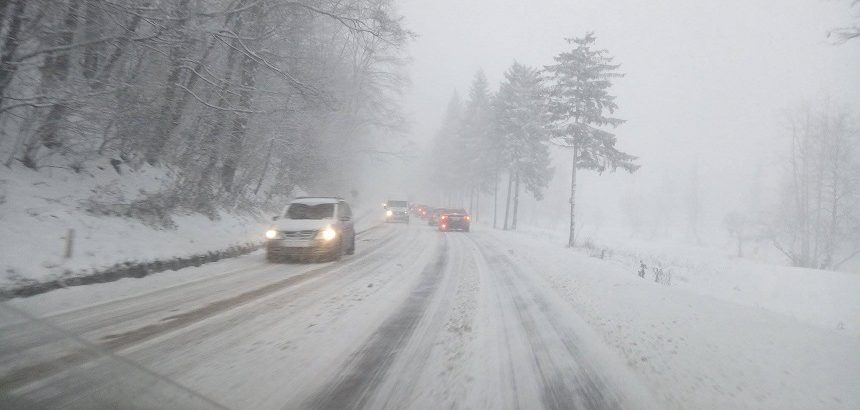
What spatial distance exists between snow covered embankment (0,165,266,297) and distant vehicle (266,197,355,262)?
1805mm

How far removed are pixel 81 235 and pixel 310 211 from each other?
5.33 m

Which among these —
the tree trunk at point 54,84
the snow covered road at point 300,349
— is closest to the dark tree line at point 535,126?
the snow covered road at point 300,349

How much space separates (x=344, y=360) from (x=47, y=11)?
836 centimetres

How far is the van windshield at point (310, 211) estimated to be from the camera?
1211 centimetres

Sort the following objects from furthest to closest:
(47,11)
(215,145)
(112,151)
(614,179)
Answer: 1. (614,179)
2. (215,145)
3. (112,151)
4. (47,11)

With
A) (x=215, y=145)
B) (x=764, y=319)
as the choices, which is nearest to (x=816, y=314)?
(x=764, y=319)

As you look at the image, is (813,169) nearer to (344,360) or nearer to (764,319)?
(764,319)

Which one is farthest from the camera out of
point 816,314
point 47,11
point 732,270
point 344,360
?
point 732,270

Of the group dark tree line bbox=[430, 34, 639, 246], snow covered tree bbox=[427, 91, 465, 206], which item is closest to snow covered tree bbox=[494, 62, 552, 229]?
dark tree line bbox=[430, 34, 639, 246]

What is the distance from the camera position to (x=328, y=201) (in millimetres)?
12750

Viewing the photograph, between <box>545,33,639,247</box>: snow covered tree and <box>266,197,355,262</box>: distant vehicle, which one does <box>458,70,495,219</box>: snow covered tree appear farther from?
<box>266,197,355,262</box>: distant vehicle

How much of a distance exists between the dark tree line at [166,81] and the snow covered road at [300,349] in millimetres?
4310

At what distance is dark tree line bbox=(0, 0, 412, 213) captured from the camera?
748cm

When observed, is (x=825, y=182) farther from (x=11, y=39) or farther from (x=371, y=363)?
(x=11, y=39)
